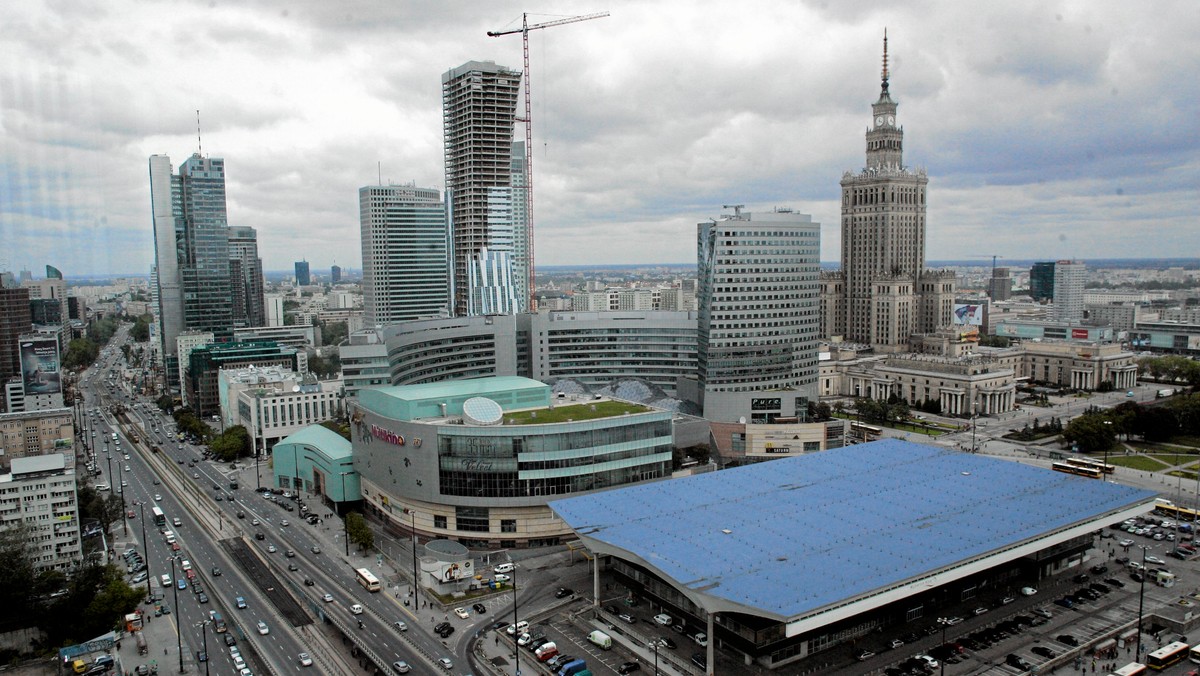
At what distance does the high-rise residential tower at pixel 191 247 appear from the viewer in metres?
142

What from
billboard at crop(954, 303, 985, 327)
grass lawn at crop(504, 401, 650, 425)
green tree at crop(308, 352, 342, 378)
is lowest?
green tree at crop(308, 352, 342, 378)

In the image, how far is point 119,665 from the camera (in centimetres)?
4169

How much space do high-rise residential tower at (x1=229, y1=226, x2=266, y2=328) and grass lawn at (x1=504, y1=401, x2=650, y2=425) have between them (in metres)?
121

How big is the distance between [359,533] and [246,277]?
14146 cm

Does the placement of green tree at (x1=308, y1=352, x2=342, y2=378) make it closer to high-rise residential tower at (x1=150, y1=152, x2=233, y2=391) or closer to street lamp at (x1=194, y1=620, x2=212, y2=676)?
high-rise residential tower at (x1=150, y1=152, x2=233, y2=391)

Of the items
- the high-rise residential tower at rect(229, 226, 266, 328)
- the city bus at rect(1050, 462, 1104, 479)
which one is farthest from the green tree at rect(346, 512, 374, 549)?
the high-rise residential tower at rect(229, 226, 266, 328)

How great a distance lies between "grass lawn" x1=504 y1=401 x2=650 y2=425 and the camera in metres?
60.1

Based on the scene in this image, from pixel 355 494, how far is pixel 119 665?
84.6ft

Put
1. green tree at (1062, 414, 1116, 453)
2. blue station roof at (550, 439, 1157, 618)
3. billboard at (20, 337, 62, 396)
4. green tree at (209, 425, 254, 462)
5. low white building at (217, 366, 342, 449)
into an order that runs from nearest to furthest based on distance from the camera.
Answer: blue station roof at (550, 439, 1157, 618) → green tree at (1062, 414, 1116, 453) → green tree at (209, 425, 254, 462) → low white building at (217, 366, 342, 449) → billboard at (20, 337, 62, 396)

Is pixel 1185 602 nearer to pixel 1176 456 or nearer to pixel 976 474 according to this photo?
pixel 976 474

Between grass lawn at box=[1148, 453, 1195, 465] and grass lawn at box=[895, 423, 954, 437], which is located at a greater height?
grass lawn at box=[1148, 453, 1195, 465]

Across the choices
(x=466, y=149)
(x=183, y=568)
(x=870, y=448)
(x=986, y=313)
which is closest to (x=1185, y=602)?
(x=870, y=448)

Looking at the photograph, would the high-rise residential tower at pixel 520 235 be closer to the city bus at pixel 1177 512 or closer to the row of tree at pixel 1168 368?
the city bus at pixel 1177 512

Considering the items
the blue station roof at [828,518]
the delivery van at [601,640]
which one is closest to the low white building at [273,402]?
the blue station roof at [828,518]
